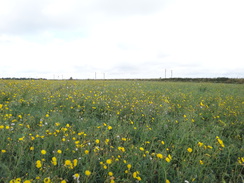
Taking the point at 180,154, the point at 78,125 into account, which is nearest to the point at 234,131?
the point at 180,154

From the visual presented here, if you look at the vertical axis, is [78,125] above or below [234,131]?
above

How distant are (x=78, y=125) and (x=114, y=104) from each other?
73.2 inches

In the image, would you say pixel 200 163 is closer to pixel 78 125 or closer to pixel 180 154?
pixel 180 154

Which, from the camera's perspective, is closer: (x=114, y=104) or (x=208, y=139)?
(x=208, y=139)

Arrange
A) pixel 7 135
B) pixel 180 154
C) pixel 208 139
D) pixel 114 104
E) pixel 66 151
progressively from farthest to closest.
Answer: pixel 114 104, pixel 208 139, pixel 180 154, pixel 7 135, pixel 66 151

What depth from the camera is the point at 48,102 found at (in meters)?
4.90

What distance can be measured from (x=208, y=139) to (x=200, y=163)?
39.4 inches

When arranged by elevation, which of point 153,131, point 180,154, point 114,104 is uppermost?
point 114,104

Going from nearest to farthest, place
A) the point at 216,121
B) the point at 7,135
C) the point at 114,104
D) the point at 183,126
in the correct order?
the point at 7,135, the point at 183,126, the point at 216,121, the point at 114,104

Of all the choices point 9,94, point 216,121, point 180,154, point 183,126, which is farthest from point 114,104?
point 9,94

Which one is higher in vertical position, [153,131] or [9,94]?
[9,94]

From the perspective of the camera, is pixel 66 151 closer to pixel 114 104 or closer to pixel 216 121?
pixel 114 104

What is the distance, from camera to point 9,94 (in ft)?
17.6

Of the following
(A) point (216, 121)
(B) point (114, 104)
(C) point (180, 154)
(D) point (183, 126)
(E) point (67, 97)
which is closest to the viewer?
(C) point (180, 154)
